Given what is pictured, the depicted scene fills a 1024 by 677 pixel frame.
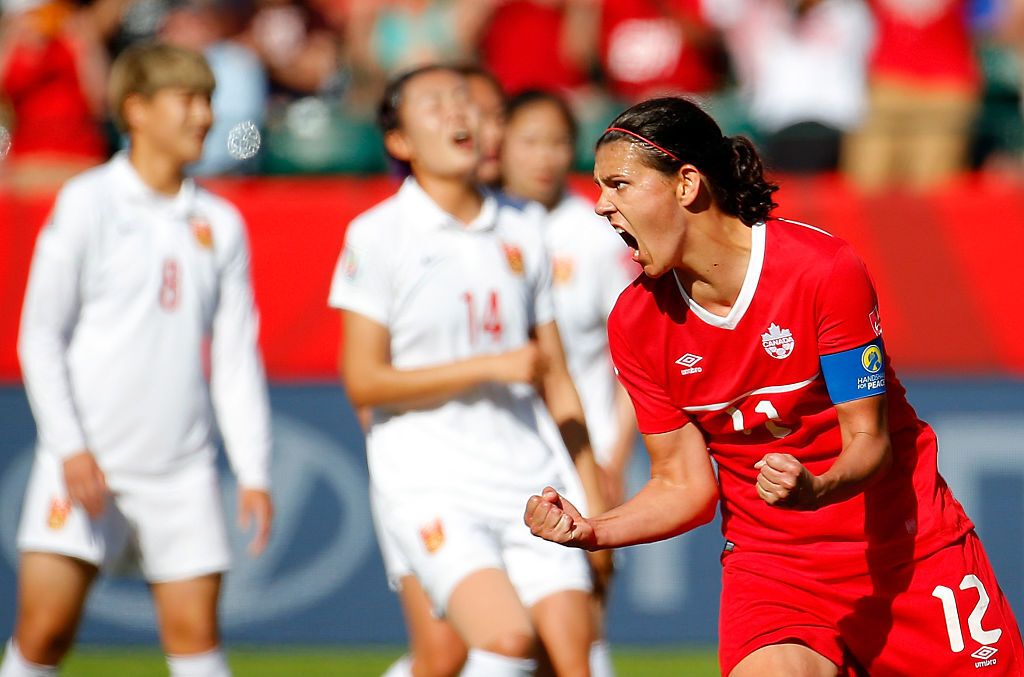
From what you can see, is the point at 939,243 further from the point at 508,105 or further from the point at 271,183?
the point at 271,183

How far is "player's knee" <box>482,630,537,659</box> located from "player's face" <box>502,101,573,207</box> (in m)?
2.61

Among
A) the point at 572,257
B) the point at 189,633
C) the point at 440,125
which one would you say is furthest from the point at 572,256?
the point at 189,633

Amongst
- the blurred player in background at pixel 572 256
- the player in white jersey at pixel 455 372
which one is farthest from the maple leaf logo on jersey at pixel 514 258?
the blurred player in background at pixel 572 256

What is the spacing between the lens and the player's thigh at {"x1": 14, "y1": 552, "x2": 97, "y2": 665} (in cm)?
563

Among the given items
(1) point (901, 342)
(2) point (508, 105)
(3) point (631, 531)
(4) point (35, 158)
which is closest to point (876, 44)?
(1) point (901, 342)

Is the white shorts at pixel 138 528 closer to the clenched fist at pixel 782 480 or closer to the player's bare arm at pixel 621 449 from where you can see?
the player's bare arm at pixel 621 449

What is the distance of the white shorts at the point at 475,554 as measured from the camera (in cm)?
508

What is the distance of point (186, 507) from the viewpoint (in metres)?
5.87

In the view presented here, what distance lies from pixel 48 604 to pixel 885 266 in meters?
5.24

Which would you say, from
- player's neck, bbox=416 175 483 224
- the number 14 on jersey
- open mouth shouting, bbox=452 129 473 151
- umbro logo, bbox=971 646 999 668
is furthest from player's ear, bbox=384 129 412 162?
umbro logo, bbox=971 646 999 668

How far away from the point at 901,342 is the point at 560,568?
14.2 ft

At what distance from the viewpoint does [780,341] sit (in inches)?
158

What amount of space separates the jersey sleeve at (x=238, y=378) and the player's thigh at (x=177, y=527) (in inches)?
7.2

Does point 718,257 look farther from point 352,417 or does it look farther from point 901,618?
point 352,417
